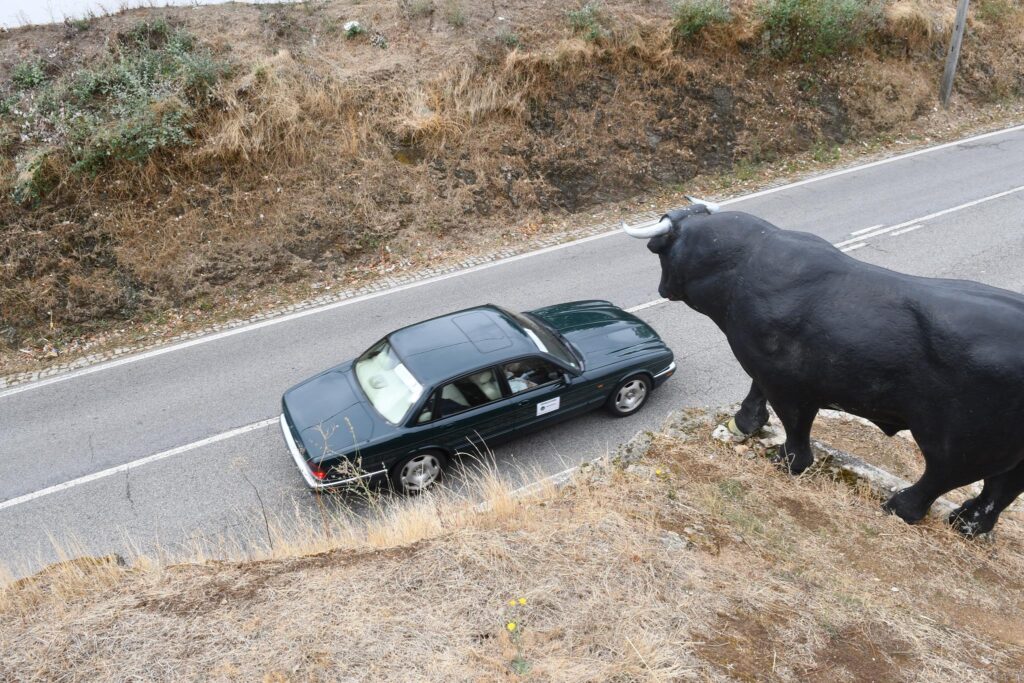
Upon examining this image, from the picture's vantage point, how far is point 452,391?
308 inches

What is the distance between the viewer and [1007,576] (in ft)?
18.9

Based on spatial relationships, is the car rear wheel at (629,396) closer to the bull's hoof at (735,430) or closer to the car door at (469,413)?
the car door at (469,413)

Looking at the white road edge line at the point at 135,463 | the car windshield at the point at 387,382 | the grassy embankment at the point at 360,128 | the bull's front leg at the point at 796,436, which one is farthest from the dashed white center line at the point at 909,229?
the white road edge line at the point at 135,463

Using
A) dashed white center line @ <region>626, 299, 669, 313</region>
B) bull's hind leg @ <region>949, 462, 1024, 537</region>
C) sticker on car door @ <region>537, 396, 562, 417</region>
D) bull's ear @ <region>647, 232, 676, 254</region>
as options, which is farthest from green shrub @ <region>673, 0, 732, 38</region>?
bull's hind leg @ <region>949, 462, 1024, 537</region>

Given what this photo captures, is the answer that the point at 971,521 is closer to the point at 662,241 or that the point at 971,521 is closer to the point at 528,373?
the point at 662,241

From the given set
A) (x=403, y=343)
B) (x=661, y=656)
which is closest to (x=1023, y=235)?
(x=403, y=343)

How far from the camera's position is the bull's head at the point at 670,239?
6.27m

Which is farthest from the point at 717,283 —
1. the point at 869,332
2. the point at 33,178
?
the point at 33,178

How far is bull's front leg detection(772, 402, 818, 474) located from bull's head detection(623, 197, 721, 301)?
130 centimetres

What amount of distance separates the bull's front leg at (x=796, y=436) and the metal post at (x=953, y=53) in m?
16.1

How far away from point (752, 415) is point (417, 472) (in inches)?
137

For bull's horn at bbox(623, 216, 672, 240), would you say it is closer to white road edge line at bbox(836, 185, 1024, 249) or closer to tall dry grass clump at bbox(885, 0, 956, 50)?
white road edge line at bbox(836, 185, 1024, 249)

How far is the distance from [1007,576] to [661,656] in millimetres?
3255

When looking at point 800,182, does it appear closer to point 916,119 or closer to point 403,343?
point 916,119
